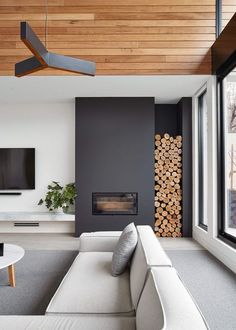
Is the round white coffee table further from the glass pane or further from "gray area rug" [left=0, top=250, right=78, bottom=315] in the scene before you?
the glass pane

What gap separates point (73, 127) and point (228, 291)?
402 centimetres

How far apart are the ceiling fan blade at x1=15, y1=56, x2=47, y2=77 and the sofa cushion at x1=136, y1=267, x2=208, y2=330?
5.84 feet

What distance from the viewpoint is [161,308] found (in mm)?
1171

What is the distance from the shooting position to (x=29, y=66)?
7.84ft

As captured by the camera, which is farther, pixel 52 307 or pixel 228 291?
pixel 228 291

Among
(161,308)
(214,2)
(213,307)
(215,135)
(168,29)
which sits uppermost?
(214,2)

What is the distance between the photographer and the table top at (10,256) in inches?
108

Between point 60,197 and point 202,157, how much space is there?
2668 millimetres

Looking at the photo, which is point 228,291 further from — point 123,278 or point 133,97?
point 133,97

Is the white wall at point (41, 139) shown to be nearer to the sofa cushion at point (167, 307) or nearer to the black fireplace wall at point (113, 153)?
the black fireplace wall at point (113, 153)

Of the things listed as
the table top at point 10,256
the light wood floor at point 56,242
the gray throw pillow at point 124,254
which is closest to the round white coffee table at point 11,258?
the table top at point 10,256

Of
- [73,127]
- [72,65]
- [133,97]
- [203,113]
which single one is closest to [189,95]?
[203,113]

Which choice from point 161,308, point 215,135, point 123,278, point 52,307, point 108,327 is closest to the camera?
point 161,308

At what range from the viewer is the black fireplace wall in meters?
5.27
